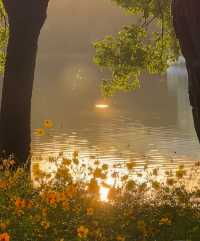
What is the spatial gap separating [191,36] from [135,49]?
35.2 feet

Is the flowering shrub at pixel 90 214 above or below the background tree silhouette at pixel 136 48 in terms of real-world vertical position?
below

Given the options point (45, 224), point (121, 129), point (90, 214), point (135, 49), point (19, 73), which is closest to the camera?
point (45, 224)

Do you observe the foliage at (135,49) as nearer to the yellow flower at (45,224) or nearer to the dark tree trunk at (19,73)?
the dark tree trunk at (19,73)

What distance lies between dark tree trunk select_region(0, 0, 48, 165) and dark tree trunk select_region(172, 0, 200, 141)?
4648 millimetres

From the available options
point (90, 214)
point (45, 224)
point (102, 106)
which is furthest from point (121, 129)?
point (45, 224)

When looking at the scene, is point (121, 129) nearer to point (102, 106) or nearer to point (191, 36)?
point (102, 106)

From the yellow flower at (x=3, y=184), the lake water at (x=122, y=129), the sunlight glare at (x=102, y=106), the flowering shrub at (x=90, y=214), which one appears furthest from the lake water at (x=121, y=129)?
the yellow flower at (x=3, y=184)

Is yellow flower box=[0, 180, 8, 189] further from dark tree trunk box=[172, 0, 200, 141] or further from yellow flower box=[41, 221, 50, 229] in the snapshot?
dark tree trunk box=[172, 0, 200, 141]

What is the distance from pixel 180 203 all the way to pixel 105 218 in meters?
1.91

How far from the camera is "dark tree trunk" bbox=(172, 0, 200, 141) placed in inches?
315

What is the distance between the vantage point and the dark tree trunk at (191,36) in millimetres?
7992

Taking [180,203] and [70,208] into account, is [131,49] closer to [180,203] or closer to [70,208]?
[180,203]

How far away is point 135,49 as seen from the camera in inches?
744

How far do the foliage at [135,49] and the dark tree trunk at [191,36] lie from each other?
9976 millimetres
